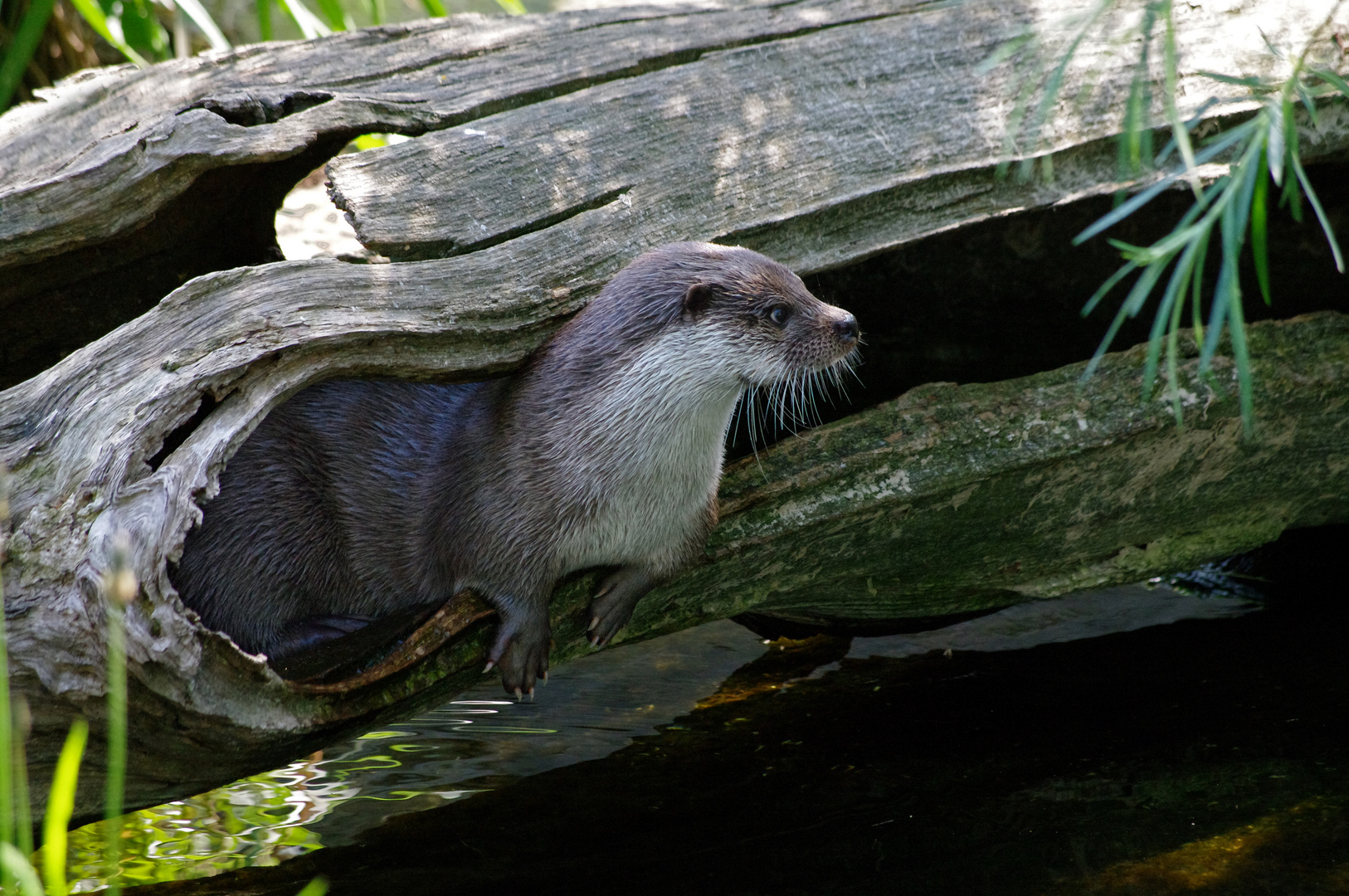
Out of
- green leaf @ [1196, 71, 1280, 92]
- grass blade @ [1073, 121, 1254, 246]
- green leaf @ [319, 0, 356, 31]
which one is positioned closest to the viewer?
grass blade @ [1073, 121, 1254, 246]

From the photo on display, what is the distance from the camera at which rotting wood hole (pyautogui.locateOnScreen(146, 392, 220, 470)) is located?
5.68ft

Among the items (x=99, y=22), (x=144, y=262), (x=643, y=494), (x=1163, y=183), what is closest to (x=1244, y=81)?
(x=1163, y=183)

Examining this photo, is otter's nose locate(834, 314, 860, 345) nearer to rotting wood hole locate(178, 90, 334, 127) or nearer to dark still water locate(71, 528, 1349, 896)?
dark still water locate(71, 528, 1349, 896)

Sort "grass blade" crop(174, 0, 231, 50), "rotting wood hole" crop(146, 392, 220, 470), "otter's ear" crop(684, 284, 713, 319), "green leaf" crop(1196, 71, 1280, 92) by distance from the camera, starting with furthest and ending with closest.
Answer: "grass blade" crop(174, 0, 231, 50), "otter's ear" crop(684, 284, 713, 319), "rotting wood hole" crop(146, 392, 220, 470), "green leaf" crop(1196, 71, 1280, 92)

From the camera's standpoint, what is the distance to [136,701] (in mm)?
1624

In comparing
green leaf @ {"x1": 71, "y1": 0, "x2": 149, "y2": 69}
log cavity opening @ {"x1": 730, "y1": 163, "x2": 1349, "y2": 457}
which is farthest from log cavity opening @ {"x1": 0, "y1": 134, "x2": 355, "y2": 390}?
log cavity opening @ {"x1": 730, "y1": 163, "x2": 1349, "y2": 457}

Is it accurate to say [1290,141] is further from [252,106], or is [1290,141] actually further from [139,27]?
[139,27]

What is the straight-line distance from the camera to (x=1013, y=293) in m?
2.75

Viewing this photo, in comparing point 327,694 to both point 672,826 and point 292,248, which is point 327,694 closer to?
point 672,826

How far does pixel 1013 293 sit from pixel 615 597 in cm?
126

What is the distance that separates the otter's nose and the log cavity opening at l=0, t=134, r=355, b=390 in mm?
991

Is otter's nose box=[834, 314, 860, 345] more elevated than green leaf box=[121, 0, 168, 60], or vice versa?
green leaf box=[121, 0, 168, 60]

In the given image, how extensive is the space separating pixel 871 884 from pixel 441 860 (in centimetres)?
79

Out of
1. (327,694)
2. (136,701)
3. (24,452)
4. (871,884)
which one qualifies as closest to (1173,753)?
(871,884)
